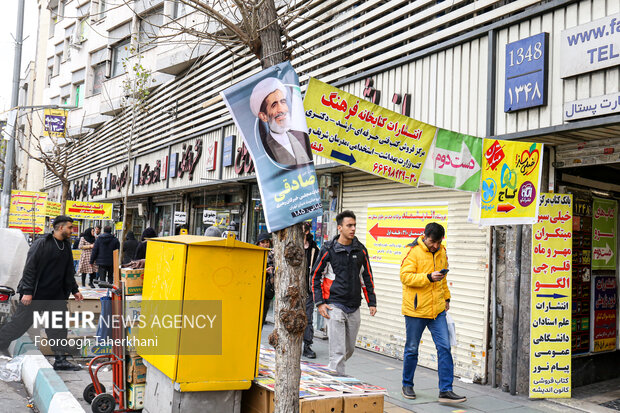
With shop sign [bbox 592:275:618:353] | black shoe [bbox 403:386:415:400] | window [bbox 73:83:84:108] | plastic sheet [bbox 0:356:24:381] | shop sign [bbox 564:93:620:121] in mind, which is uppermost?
window [bbox 73:83:84:108]

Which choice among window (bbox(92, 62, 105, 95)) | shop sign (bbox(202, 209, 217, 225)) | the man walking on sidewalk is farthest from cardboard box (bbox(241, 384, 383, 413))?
window (bbox(92, 62, 105, 95))

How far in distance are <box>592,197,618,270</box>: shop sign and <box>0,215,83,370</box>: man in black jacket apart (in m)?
6.86

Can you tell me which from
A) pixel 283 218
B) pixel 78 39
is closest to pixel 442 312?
pixel 283 218

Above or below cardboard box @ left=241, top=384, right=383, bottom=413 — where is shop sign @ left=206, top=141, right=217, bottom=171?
above

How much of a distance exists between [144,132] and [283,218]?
1780 cm

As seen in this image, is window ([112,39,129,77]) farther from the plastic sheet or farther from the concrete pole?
the plastic sheet

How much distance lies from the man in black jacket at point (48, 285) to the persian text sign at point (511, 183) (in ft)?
16.9

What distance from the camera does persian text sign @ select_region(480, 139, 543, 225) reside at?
18.8 ft

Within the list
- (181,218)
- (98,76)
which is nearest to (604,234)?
(181,218)

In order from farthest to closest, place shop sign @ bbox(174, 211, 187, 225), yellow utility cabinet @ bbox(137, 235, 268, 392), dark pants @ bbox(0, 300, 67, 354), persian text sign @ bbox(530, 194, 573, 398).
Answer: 1. shop sign @ bbox(174, 211, 187, 225)
2. dark pants @ bbox(0, 300, 67, 354)
3. persian text sign @ bbox(530, 194, 573, 398)
4. yellow utility cabinet @ bbox(137, 235, 268, 392)

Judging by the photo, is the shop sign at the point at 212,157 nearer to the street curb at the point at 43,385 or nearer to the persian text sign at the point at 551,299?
the street curb at the point at 43,385

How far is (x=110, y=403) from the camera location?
4.92 meters

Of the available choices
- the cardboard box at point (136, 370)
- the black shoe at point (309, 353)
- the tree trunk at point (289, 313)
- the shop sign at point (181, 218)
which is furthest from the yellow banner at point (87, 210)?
the tree trunk at point (289, 313)

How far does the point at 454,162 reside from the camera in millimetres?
5910
